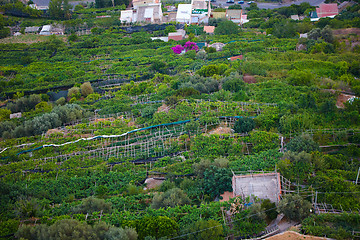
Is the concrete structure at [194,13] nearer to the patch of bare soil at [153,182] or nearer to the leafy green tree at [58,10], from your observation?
the leafy green tree at [58,10]

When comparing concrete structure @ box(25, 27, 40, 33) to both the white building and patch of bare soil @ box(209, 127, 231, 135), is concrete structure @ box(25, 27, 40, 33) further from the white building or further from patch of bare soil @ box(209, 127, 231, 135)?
patch of bare soil @ box(209, 127, 231, 135)

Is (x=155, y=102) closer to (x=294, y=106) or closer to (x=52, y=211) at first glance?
(x=294, y=106)

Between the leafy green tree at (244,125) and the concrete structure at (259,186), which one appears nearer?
the concrete structure at (259,186)

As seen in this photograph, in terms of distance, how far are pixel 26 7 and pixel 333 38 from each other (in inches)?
1388

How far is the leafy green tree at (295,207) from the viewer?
13680 millimetres

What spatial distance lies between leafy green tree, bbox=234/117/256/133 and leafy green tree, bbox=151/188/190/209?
5.59 meters

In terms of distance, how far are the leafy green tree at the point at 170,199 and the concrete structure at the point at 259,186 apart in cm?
212

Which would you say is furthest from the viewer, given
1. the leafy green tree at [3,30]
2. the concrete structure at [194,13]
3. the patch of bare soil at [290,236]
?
the concrete structure at [194,13]

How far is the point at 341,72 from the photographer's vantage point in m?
26.0

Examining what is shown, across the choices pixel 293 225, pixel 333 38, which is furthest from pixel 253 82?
pixel 293 225

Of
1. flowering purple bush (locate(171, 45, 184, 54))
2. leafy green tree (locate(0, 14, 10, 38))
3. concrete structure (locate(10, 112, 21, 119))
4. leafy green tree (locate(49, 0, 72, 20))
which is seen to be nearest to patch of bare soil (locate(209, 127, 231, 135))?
concrete structure (locate(10, 112, 21, 119))

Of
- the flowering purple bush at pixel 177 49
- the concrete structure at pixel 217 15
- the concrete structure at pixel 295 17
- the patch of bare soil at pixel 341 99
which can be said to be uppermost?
the concrete structure at pixel 217 15

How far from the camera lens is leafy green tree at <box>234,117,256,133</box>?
64.7 ft

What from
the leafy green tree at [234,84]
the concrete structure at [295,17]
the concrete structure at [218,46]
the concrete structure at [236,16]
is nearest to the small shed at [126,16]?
the concrete structure at [236,16]
